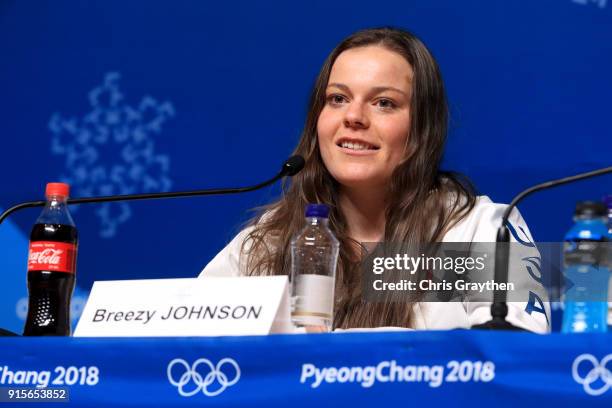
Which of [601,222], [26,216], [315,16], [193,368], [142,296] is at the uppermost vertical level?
[315,16]

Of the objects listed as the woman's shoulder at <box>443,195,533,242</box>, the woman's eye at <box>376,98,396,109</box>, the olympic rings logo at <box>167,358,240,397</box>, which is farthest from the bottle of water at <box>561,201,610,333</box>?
the woman's eye at <box>376,98,396,109</box>

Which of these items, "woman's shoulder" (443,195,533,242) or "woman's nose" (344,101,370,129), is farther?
"woman's nose" (344,101,370,129)

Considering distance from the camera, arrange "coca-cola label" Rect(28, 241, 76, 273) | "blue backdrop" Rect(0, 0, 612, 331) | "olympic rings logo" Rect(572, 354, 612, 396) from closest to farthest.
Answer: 1. "olympic rings logo" Rect(572, 354, 612, 396)
2. "coca-cola label" Rect(28, 241, 76, 273)
3. "blue backdrop" Rect(0, 0, 612, 331)

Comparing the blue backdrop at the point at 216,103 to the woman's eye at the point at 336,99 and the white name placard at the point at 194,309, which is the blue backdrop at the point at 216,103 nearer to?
the woman's eye at the point at 336,99

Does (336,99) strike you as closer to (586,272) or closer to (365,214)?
(365,214)

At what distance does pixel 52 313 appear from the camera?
156 cm

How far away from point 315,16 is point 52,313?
4.39 ft

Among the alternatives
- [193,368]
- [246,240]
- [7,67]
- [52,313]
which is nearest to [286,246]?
[246,240]

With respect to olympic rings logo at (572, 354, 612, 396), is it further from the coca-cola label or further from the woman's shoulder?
the woman's shoulder

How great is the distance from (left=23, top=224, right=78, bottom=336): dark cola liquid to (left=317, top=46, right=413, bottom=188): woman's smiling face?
2.30 ft

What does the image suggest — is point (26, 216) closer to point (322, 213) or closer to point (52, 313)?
point (52, 313)

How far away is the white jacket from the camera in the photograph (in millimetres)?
1669

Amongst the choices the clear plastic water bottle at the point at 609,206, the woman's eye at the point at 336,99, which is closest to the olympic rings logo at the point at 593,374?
the clear plastic water bottle at the point at 609,206

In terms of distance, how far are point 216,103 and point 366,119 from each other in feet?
2.38
